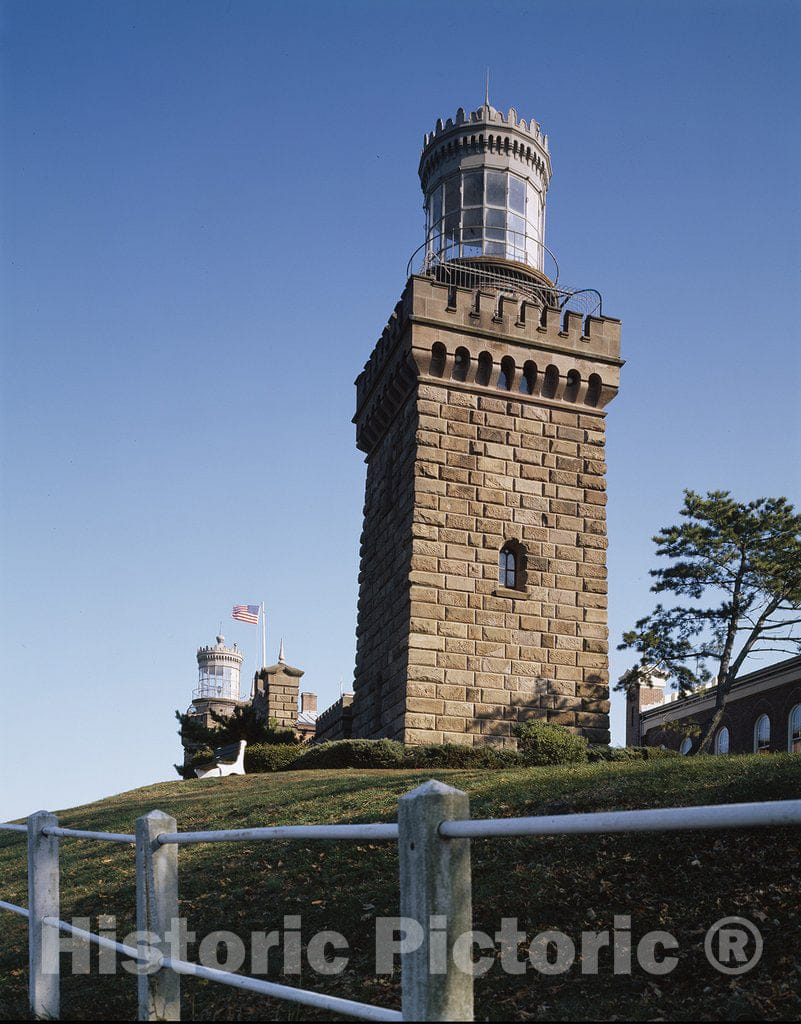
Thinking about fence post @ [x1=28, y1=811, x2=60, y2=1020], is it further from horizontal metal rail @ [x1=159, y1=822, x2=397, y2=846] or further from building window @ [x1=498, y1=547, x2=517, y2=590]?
building window @ [x1=498, y1=547, x2=517, y2=590]

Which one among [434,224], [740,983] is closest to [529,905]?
[740,983]

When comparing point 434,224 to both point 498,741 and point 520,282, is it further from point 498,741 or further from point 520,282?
Result: point 498,741

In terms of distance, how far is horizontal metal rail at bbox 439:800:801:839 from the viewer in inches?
126

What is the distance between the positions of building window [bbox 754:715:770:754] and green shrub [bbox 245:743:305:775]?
22.5 m

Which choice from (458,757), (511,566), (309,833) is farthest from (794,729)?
(309,833)

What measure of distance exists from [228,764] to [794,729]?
927 inches

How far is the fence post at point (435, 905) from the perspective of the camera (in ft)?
13.2

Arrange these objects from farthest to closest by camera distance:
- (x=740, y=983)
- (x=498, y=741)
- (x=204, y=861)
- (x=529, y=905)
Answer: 1. (x=498, y=741)
2. (x=204, y=861)
3. (x=529, y=905)
4. (x=740, y=983)

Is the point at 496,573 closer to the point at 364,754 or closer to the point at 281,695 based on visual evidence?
the point at 364,754

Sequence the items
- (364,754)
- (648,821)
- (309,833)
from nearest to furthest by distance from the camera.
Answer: (648,821), (309,833), (364,754)

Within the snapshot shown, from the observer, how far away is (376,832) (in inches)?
173

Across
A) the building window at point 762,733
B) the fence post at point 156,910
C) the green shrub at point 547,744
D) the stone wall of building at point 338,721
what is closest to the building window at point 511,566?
the green shrub at point 547,744

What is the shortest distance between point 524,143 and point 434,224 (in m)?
3.37

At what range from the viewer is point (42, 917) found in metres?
7.02
